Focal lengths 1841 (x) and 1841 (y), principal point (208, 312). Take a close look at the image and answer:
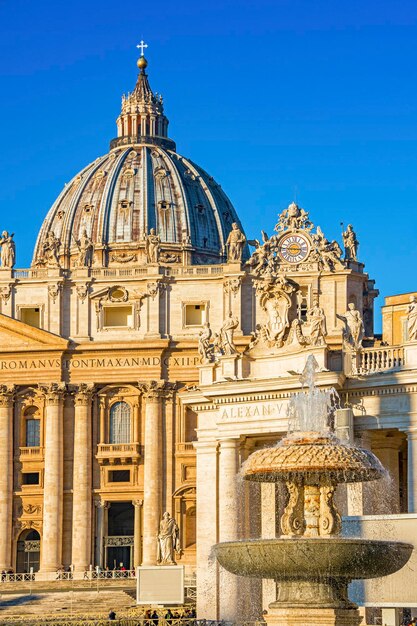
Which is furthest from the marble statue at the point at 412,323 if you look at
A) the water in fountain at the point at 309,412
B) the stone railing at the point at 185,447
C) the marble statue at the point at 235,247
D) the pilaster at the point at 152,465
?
the marble statue at the point at 235,247

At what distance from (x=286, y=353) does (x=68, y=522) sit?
51.4 m

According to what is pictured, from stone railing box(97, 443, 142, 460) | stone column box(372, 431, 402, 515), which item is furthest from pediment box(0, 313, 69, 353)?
stone column box(372, 431, 402, 515)

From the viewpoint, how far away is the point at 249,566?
3931 centimetres

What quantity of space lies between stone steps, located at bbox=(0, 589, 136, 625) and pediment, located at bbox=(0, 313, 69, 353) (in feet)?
74.1

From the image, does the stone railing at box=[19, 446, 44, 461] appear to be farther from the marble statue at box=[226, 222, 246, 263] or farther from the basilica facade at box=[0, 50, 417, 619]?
the marble statue at box=[226, 222, 246, 263]

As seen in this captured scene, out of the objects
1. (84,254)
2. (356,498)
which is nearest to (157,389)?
(84,254)

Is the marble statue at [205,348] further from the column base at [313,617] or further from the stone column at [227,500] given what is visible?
the column base at [313,617]

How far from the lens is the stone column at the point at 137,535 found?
108 m

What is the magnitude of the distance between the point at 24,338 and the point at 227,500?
51.2m

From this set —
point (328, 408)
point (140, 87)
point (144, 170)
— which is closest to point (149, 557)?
point (328, 408)

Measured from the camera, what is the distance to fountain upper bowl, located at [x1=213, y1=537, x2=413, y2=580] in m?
38.3

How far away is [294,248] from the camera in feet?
350

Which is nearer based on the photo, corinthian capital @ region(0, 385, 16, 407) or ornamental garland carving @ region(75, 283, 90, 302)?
corinthian capital @ region(0, 385, 16, 407)

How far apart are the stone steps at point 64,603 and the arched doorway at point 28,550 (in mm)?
20724
